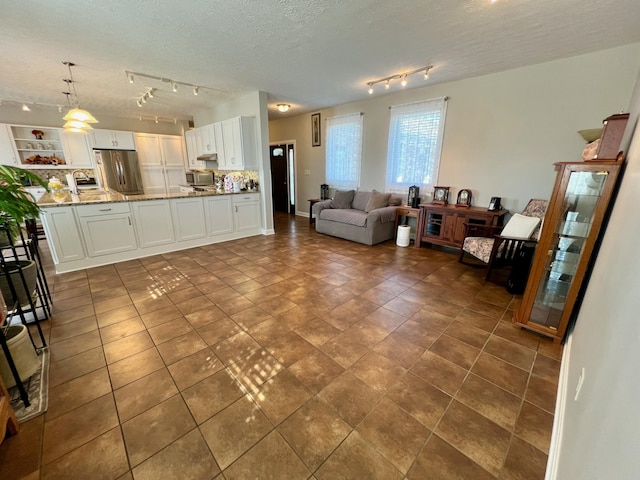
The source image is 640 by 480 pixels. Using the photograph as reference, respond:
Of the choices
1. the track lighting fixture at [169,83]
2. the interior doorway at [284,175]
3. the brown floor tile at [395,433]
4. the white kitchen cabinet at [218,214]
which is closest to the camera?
the brown floor tile at [395,433]

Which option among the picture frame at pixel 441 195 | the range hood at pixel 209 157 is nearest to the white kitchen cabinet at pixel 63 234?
the range hood at pixel 209 157

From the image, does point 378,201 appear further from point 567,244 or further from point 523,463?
point 523,463

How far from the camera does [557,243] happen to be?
2133 mm

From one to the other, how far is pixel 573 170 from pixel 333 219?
3.55m

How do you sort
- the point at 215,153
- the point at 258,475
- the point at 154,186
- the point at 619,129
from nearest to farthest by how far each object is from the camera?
the point at 258,475
the point at 619,129
the point at 215,153
the point at 154,186

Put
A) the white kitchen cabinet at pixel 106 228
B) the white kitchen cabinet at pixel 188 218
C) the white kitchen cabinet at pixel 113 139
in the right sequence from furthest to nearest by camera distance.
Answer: the white kitchen cabinet at pixel 113 139, the white kitchen cabinet at pixel 188 218, the white kitchen cabinet at pixel 106 228

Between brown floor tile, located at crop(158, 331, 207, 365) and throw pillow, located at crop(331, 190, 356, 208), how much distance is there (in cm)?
389

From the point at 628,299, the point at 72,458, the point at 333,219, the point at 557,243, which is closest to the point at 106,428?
the point at 72,458

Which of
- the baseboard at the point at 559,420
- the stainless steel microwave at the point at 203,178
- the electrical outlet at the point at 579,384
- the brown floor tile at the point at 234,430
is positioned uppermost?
the stainless steel microwave at the point at 203,178

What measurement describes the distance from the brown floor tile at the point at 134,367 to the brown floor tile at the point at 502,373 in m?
2.29

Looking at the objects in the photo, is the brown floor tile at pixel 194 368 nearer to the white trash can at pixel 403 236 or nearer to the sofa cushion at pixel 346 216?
the sofa cushion at pixel 346 216

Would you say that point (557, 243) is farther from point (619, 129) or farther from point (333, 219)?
point (333, 219)

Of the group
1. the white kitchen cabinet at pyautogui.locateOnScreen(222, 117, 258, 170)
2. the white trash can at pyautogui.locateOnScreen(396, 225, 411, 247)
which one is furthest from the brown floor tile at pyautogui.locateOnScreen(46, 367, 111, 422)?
the white trash can at pyautogui.locateOnScreen(396, 225, 411, 247)

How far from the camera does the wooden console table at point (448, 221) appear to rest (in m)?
3.75
